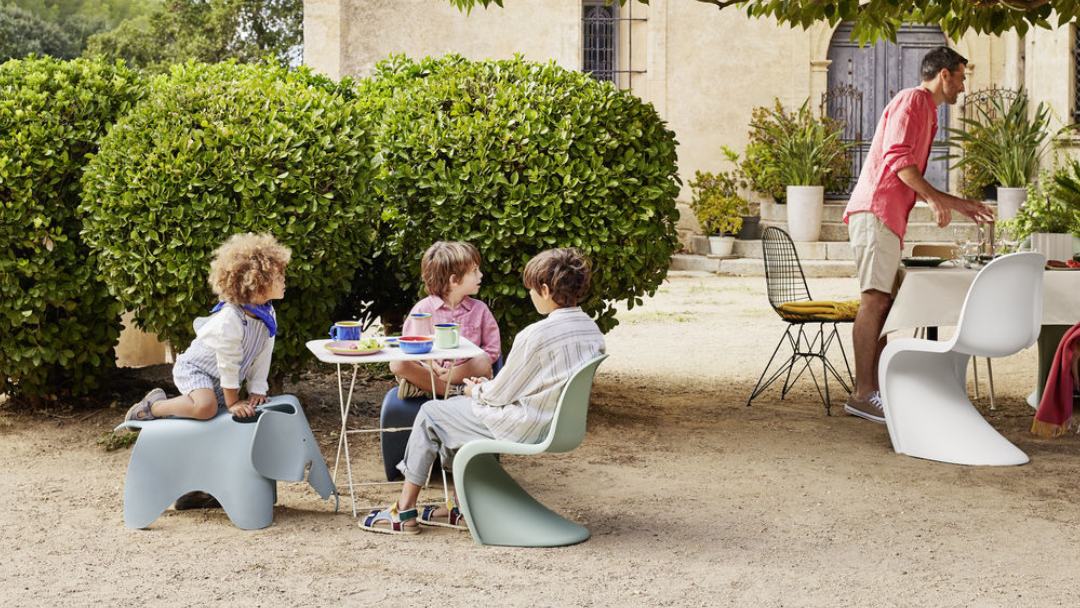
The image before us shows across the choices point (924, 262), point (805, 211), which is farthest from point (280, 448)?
point (805, 211)

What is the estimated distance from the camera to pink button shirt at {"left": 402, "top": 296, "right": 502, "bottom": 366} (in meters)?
4.93

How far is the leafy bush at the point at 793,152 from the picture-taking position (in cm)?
1537

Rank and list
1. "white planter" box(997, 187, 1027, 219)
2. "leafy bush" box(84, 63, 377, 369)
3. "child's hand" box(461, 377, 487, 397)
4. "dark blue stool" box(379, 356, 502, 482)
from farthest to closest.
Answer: "white planter" box(997, 187, 1027, 219) < "leafy bush" box(84, 63, 377, 369) < "dark blue stool" box(379, 356, 502, 482) < "child's hand" box(461, 377, 487, 397)

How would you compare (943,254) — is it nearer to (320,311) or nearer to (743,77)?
(320,311)

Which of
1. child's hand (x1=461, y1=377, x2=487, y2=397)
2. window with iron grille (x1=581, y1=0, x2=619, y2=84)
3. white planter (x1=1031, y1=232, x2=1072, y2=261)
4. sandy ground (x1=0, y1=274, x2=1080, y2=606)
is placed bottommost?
sandy ground (x1=0, y1=274, x2=1080, y2=606)

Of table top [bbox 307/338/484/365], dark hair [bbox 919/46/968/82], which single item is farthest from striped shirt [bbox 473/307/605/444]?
dark hair [bbox 919/46/968/82]

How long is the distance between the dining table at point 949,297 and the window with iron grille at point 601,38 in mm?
11803

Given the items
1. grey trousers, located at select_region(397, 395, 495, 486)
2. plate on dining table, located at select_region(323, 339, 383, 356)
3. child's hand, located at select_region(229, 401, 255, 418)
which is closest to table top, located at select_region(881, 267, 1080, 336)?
grey trousers, located at select_region(397, 395, 495, 486)

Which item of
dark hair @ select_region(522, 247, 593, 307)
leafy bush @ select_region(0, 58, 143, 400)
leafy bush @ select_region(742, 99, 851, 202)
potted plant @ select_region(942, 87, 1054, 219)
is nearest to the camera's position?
dark hair @ select_region(522, 247, 593, 307)

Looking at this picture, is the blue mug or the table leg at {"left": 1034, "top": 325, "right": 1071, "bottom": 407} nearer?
the blue mug

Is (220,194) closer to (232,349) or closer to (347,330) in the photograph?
(232,349)

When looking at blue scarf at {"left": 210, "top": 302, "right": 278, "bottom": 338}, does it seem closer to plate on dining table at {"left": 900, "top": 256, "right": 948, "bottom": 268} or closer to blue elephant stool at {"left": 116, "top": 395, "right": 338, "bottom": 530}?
blue elephant stool at {"left": 116, "top": 395, "right": 338, "bottom": 530}

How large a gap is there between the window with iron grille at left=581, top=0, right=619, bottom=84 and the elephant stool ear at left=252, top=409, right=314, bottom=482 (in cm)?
1348

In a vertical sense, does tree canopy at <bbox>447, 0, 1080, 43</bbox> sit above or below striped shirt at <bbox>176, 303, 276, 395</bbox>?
above
